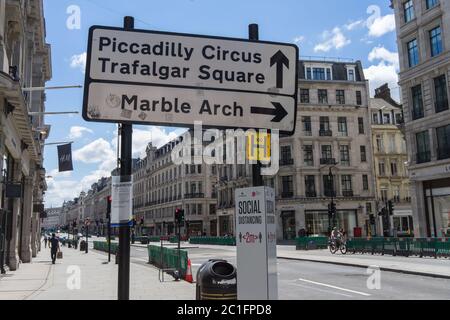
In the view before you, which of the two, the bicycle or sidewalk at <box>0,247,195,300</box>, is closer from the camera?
sidewalk at <box>0,247,195,300</box>

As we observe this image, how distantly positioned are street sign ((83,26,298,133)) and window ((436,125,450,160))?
31457mm

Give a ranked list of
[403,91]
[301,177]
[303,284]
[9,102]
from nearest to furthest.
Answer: [303,284] < [9,102] < [403,91] < [301,177]

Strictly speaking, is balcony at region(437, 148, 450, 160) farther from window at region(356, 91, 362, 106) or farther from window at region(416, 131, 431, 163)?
window at region(356, 91, 362, 106)

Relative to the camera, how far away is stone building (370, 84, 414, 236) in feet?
215

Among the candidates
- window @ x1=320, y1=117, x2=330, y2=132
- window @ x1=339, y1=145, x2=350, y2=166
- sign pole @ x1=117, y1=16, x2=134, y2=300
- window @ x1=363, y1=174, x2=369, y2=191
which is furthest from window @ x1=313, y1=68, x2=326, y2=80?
sign pole @ x1=117, y1=16, x2=134, y2=300

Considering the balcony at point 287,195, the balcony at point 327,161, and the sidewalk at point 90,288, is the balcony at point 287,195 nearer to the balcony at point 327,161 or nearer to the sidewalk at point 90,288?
the balcony at point 327,161

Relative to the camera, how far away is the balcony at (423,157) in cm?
3368

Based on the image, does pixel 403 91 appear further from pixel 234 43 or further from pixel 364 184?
pixel 234 43

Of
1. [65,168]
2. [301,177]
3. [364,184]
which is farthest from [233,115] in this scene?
[364,184]

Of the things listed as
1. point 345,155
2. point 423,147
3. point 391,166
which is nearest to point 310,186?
point 345,155

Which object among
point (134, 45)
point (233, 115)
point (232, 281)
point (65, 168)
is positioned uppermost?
point (65, 168)

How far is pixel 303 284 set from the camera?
15.4 m
